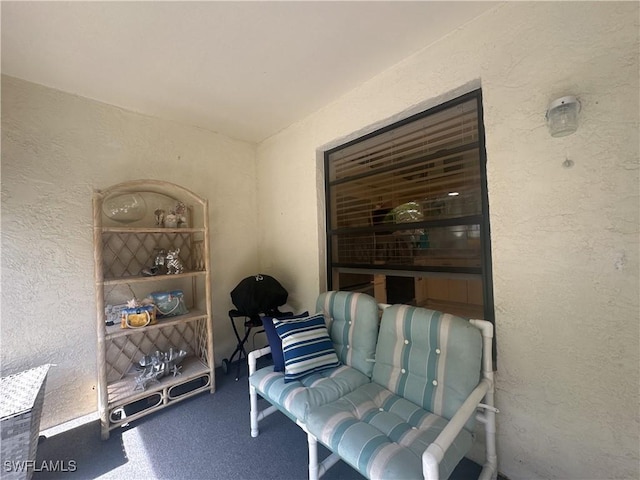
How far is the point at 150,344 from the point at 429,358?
2274 millimetres

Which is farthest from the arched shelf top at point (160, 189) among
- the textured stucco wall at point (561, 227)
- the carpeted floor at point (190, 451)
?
the textured stucco wall at point (561, 227)

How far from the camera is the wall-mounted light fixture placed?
40.7 inches

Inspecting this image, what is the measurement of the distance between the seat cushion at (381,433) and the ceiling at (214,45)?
79.2 inches

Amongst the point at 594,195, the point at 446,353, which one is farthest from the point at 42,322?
the point at 594,195

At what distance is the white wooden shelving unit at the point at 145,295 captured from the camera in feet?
5.47

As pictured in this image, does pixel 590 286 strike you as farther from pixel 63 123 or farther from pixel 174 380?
pixel 63 123

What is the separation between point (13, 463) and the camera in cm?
120

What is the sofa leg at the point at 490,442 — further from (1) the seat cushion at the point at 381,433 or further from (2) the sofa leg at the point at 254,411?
(2) the sofa leg at the point at 254,411

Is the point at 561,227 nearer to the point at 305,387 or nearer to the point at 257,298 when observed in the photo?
the point at 305,387

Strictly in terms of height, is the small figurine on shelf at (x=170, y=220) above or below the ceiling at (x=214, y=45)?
below

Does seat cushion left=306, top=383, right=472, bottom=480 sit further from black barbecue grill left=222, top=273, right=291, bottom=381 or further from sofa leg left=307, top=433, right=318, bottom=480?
black barbecue grill left=222, top=273, right=291, bottom=381

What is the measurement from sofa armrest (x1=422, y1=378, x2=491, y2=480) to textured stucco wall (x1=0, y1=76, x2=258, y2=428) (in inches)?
93.3

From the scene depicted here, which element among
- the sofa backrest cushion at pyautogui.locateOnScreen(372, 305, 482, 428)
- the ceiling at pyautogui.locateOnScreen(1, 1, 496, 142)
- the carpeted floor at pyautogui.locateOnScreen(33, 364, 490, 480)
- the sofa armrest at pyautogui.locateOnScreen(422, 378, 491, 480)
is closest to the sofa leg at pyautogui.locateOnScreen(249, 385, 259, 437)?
the carpeted floor at pyautogui.locateOnScreen(33, 364, 490, 480)

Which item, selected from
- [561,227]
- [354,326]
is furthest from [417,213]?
[354,326]
